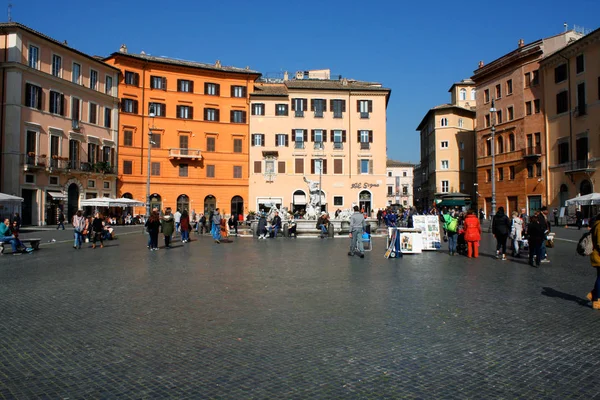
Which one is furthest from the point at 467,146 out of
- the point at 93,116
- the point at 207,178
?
the point at 93,116

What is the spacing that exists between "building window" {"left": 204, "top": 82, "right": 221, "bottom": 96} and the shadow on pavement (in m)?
48.4

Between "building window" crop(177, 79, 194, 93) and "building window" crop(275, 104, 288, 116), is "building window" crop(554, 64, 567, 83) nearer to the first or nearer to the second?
"building window" crop(275, 104, 288, 116)

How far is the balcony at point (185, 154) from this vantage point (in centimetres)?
5097

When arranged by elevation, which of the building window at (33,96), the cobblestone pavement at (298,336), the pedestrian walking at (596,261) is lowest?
the cobblestone pavement at (298,336)

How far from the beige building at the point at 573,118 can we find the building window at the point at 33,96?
145ft

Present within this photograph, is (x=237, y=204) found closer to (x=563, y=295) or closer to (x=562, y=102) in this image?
(x=562, y=102)

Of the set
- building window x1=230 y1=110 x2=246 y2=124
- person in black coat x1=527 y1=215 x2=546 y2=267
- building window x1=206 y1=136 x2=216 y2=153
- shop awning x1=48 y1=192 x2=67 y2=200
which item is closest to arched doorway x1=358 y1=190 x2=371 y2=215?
building window x1=230 y1=110 x2=246 y2=124

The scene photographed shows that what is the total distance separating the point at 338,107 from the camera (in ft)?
178

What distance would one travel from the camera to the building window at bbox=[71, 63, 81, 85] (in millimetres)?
43188

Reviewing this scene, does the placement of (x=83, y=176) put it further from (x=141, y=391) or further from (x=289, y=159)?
(x=141, y=391)

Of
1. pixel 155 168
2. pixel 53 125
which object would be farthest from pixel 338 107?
pixel 53 125

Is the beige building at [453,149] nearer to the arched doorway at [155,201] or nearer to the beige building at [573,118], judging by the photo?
the beige building at [573,118]

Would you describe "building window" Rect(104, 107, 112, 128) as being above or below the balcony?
above

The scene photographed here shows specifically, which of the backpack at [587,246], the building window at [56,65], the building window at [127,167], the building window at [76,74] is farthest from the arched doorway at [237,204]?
the backpack at [587,246]
